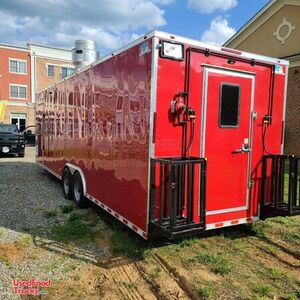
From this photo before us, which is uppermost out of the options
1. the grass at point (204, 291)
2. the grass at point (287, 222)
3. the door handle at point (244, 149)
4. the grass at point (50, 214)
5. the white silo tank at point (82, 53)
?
the white silo tank at point (82, 53)

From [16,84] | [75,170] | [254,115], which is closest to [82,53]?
[75,170]

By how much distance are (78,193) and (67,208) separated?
408mm

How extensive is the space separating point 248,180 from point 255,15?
1377 cm

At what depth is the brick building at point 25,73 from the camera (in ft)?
147

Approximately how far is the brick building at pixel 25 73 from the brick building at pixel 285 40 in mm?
32225

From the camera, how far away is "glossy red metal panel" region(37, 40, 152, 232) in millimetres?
4609

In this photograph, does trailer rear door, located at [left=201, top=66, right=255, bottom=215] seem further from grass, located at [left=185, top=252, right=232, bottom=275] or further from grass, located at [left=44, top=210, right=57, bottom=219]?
grass, located at [left=44, top=210, right=57, bottom=219]

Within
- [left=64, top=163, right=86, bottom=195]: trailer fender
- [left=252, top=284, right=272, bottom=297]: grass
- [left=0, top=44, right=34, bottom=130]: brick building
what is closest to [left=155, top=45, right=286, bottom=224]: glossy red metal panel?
[left=252, top=284, right=272, bottom=297]: grass

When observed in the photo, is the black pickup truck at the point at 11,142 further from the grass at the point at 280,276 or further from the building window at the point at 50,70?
the building window at the point at 50,70

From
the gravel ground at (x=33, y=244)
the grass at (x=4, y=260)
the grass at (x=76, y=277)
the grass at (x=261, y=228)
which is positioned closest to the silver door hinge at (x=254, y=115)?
the grass at (x=261, y=228)

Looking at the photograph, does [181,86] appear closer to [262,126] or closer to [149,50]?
[149,50]

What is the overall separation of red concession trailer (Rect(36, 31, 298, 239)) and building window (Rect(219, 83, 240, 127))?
0.6 inches

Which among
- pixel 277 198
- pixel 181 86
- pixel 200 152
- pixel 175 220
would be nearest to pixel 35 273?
pixel 175 220

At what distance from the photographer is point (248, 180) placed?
5.36 meters
